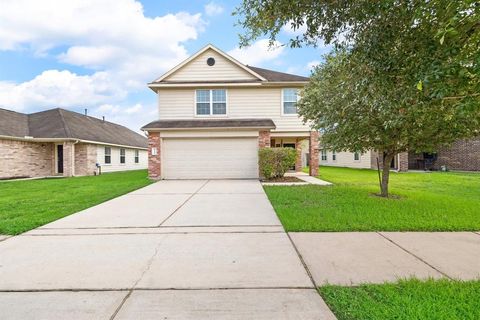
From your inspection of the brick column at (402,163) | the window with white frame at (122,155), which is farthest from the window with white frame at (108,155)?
the brick column at (402,163)

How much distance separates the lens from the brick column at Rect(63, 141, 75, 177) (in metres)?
18.0

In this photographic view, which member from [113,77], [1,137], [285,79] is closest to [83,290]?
[285,79]

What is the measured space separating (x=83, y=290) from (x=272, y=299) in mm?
2079

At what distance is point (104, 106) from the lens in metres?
28.9

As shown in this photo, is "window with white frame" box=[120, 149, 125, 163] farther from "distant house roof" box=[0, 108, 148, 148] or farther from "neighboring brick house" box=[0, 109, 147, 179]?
"neighboring brick house" box=[0, 109, 147, 179]

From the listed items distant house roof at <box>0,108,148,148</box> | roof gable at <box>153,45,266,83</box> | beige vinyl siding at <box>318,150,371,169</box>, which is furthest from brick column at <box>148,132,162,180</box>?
beige vinyl siding at <box>318,150,371,169</box>

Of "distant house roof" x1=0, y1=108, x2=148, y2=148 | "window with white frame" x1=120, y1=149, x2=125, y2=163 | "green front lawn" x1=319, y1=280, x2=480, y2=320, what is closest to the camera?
"green front lawn" x1=319, y1=280, x2=480, y2=320

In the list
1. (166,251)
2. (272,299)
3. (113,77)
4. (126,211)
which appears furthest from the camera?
(113,77)

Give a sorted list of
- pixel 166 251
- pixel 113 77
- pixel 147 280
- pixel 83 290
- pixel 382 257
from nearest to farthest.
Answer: pixel 83 290, pixel 147 280, pixel 382 257, pixel 166 251, pixel 113 77

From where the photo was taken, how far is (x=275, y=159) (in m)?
13.3

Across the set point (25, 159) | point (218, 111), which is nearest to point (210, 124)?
point (218, 111)

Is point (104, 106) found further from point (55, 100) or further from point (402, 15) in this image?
point (402, 15)

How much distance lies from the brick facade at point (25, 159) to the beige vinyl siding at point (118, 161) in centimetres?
315

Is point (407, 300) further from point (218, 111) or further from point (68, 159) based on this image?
point (68, 159)
